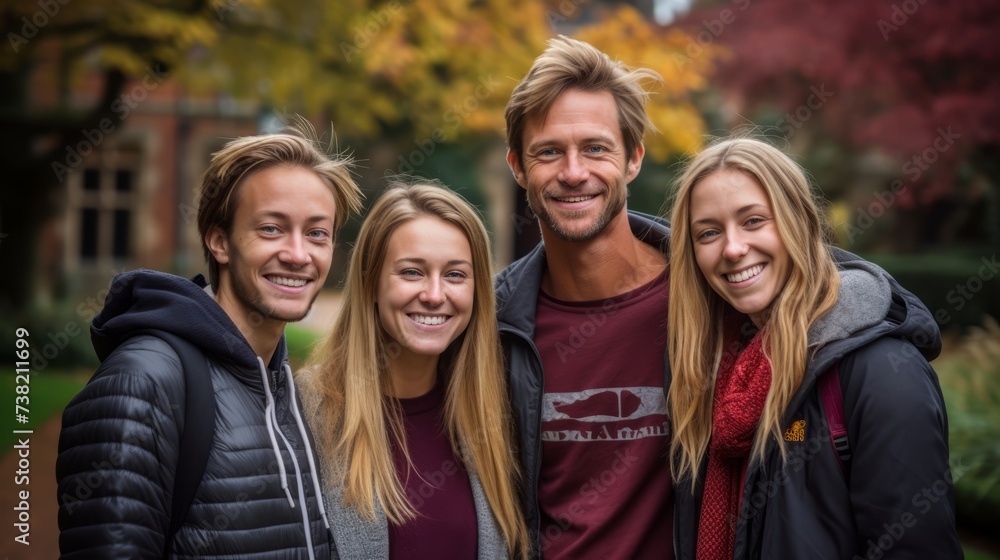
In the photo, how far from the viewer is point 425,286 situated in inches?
131

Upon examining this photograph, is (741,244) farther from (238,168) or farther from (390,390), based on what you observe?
(238,168)

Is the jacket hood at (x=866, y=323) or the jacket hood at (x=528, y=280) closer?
the jacket hood at (x=866, y=323)

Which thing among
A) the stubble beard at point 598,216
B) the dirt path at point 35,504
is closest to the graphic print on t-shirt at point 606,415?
the stubble beard at point 598,216

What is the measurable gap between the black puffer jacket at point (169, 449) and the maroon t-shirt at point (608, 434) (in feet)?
3.11

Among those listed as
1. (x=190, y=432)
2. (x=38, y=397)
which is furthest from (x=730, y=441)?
(x=38, y=397)

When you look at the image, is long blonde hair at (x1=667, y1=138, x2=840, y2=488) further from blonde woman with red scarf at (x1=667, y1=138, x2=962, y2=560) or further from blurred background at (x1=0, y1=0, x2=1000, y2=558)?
blurred background at (x1=0, y1=0, x2=1000, y2=558)

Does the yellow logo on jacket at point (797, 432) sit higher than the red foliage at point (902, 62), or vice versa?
the red foliage at point (902, 62)

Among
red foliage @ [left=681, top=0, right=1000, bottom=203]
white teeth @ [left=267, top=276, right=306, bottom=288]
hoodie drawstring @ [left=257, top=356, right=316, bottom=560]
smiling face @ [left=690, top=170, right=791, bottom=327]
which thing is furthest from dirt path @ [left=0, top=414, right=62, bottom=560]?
red foliage @ [left=681, top=0, right=1000, bottom=203]

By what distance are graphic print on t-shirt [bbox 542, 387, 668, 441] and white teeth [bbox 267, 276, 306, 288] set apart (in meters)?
1.10

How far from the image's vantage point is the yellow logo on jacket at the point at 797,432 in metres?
2.77

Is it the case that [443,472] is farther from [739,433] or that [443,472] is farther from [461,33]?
[461,33]

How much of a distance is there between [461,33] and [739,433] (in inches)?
276

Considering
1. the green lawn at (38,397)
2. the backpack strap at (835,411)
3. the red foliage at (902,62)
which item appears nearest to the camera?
the backpack strap at (835,411)

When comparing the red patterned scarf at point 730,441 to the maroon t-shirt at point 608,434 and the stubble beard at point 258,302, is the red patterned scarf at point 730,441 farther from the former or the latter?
the stubble beard at point 258,302
